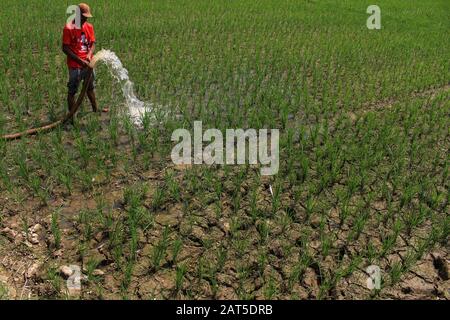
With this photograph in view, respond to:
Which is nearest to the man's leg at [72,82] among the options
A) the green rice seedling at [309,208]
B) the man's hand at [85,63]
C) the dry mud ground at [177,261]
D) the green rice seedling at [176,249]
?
the man's hand at [85,63]

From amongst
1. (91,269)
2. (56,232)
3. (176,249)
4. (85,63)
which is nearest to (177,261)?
(176,249)

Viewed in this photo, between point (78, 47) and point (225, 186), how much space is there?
8.04ft

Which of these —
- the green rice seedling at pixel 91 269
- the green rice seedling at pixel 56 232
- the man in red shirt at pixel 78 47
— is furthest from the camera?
the man in red shirt at pixel 78 47

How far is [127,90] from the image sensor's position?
6.00 metres

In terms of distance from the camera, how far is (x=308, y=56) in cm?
846

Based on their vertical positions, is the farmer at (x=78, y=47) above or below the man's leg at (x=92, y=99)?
above

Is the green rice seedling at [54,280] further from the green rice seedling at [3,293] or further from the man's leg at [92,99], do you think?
the man's leg at [92,99]

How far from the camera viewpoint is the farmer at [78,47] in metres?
4.53

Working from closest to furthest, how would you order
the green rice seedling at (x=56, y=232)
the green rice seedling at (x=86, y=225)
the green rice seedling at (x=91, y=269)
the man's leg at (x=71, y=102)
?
the green rice seedling at (x=91, y=269), the green rice seedling at (x=56, y=232), the green rice seedling at (x=86, y=225), the man's leg at (x=71, y=102)

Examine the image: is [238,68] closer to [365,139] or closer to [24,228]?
[365,139]

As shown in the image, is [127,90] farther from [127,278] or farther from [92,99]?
[127,278]

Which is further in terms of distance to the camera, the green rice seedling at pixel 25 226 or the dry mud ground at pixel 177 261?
the green rice seedling at pixel 25 226

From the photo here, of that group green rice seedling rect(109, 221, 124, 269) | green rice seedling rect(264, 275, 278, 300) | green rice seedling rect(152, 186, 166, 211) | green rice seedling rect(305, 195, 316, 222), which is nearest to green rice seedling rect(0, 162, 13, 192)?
green rice seedling rect(109, 221, 124, 269)
